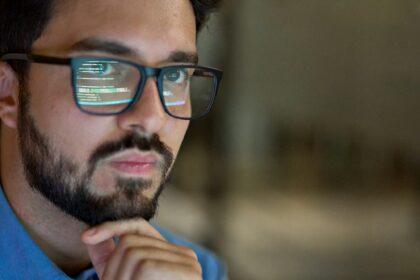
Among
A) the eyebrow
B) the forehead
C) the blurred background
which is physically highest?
the forehead

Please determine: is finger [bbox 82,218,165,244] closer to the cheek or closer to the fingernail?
the fingernail

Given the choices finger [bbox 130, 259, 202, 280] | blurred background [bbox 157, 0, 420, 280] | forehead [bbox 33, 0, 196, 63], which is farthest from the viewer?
blurred background [bbox 157, 0, 420, 280]

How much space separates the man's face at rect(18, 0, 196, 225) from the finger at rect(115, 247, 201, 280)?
109mm

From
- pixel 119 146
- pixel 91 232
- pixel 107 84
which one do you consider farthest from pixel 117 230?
pixel 107 84

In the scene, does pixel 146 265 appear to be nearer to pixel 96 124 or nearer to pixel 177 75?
pixel 96 124

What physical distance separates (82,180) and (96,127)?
4.5 inches

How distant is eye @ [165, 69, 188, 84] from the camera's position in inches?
51.7

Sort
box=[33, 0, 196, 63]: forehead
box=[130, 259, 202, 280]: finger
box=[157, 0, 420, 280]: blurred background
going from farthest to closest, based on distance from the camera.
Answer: box=[157, 0, 420, 280]: blurred background → box=[33, 0, 196, 63]: forehead → box=[130, 259, 202, 280]: finger

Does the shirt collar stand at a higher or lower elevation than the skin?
lower

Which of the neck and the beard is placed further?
the neck

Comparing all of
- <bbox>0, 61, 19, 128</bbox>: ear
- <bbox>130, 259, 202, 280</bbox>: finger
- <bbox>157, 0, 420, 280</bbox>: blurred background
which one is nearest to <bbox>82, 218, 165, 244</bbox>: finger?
<bbox>130, 259, 202, 280</bbox>: finger

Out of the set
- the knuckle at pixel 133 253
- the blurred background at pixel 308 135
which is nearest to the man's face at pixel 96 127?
the knuckle at pixel 133 253

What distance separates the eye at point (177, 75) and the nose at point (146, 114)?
2.2 inches

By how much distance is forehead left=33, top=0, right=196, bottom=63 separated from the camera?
1280 millimetres
